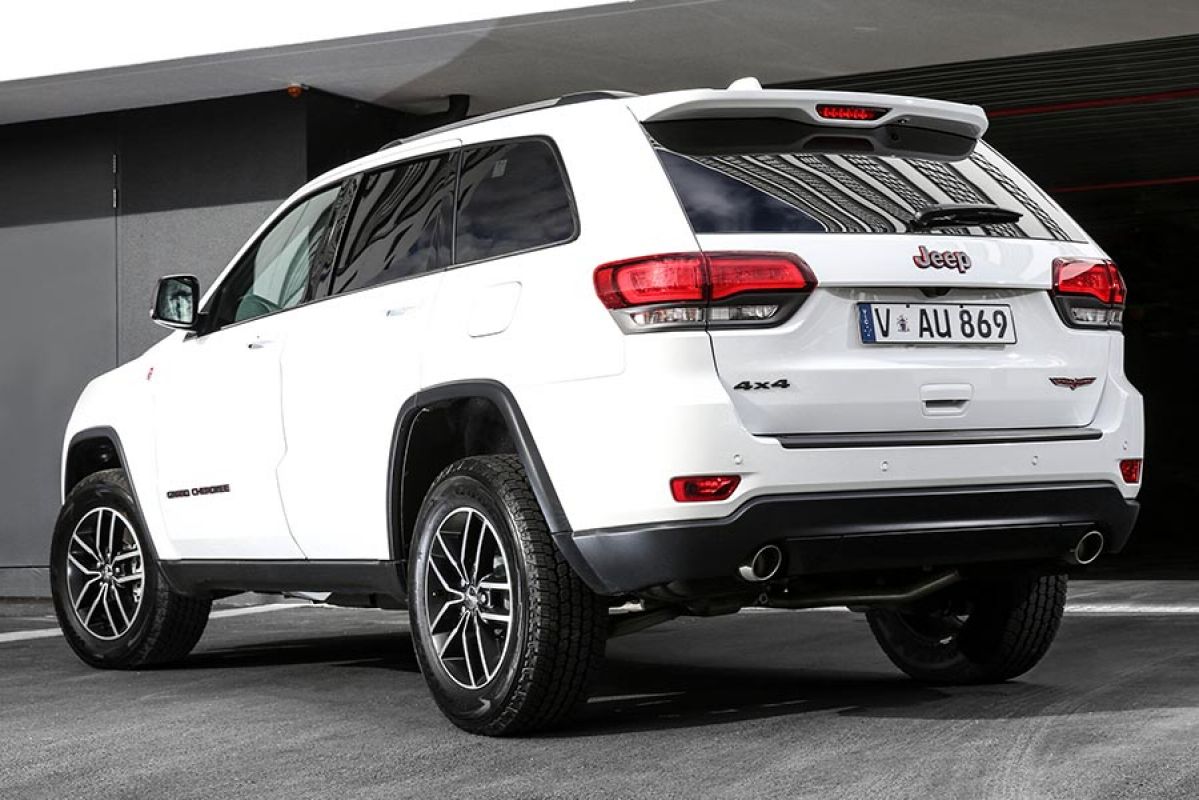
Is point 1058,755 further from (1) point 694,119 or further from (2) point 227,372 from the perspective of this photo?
(2) point 227,372

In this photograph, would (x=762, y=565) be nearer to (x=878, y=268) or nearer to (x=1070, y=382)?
(x=878, y=268)

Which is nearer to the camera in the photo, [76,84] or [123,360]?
[76,84]

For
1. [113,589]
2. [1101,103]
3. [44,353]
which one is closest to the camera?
[113,589]

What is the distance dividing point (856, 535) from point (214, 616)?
6.98m

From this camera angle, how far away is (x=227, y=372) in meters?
7.16

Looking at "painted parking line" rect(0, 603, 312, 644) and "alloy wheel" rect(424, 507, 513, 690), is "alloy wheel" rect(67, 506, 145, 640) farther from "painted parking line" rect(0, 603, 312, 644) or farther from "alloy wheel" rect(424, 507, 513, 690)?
"alloy wheel" rect(424, 507, 513, 690)

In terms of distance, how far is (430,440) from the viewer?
6.16 meters

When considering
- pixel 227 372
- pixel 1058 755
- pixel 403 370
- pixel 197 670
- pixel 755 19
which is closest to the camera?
pixel 1058 755

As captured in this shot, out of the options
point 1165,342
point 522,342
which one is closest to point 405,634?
point 522,342

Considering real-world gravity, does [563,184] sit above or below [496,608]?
above

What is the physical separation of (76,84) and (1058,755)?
32.4 feet

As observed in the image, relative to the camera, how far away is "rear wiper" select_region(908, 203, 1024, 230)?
18.4 feet

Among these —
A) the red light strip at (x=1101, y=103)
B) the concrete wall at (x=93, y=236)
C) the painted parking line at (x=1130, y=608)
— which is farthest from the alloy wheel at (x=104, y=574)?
the red light strip at (x=1101, y=103)

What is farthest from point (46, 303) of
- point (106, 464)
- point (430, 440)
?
point (430, 440)
